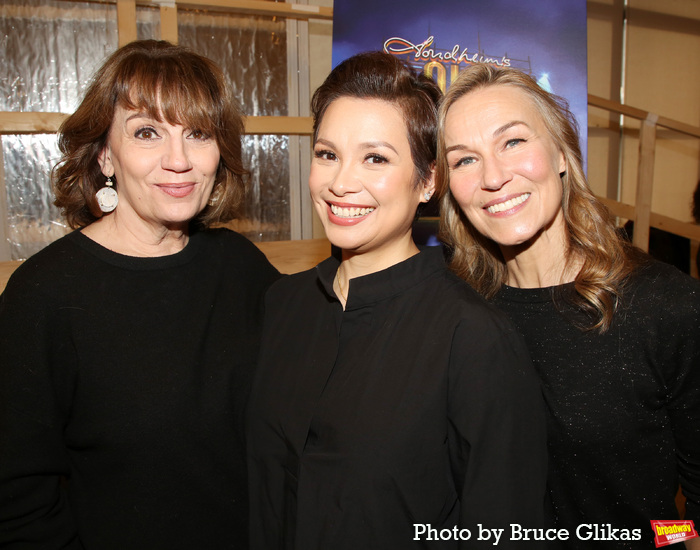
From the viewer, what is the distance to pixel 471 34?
2.51 meters

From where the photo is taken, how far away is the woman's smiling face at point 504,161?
1.53 meters

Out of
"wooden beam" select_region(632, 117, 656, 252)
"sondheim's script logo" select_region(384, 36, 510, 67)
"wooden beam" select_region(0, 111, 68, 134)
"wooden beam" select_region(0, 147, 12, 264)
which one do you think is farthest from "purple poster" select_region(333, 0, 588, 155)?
"wooden beam" select_region(0, 147, 12, 264)

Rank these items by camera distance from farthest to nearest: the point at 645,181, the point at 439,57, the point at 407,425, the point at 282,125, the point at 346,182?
1. the point at 645,181
2. the point at 282,125
3. the point at 439,57
4. the point at 346,182
5. the point at 407,425

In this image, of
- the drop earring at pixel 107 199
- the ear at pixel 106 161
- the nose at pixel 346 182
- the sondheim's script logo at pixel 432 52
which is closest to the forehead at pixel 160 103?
the ear at pixel 106 161

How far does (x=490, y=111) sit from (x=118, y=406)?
1309 millimetres

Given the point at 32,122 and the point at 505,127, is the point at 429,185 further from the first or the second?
the point at 32,122

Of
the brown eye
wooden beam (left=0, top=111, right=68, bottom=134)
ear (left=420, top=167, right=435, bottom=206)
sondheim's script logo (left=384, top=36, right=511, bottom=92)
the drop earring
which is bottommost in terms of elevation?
the drop earring

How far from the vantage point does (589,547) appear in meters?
1.53

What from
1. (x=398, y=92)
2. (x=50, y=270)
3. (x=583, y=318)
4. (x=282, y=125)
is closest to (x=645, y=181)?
(x=282, y=125)

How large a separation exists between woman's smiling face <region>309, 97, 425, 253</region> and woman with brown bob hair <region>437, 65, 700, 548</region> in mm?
189

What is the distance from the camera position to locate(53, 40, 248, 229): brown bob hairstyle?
1592 mm

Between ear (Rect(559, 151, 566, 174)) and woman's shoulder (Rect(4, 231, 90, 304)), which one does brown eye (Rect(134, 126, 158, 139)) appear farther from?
ear (Rect(559, 151, 566, 174))

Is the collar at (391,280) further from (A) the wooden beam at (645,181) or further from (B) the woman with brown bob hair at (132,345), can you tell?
(A) the wooden beam at (645,181)

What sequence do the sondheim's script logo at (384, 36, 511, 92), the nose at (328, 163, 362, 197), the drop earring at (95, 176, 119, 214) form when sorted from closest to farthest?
the nose at (328, 163, 362, 197), the drop earring at (95, 176, 119, 214), the sondheim's script logo at (384, 36, 511, 92)
